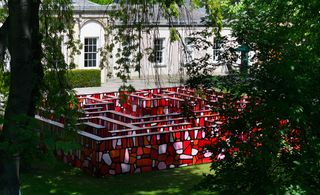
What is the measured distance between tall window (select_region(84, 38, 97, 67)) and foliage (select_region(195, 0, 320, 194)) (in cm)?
2520

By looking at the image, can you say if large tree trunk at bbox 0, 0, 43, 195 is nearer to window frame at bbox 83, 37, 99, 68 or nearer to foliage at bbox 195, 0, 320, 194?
foliage at bbox 195, 0, 320, 194

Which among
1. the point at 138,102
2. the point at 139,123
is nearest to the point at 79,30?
the point at 138,102

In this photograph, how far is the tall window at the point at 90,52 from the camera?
32.1 metres

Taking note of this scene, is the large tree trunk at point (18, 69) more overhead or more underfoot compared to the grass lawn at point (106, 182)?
more overhead

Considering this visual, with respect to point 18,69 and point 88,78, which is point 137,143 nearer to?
point 18,69

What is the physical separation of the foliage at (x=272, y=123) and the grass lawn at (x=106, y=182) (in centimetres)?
506

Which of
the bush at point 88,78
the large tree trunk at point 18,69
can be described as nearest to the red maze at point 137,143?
the large tree trunk at point 18,69

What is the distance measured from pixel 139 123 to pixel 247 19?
7.78 metres

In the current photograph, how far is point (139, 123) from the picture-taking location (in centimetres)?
1544

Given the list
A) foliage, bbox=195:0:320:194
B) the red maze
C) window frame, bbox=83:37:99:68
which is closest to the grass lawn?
the red maze

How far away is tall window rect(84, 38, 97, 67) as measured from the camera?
32062 mm

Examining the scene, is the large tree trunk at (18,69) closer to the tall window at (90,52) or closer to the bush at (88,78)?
the bush at (88,78)

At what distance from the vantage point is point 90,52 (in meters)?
32.1

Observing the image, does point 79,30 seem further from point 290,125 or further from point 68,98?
point 290,125
